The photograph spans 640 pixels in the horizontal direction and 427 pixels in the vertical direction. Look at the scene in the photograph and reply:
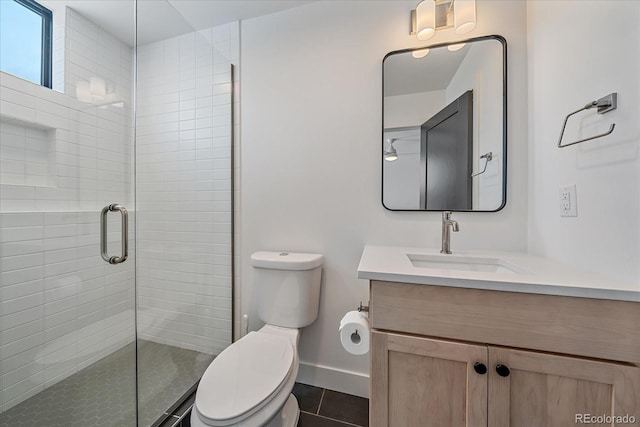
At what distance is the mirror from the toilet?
2.08 ft

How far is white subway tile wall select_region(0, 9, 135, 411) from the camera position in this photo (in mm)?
1062

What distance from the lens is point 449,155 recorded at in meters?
1.26

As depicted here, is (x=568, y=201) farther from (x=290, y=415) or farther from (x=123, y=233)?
(x=123, y=233)

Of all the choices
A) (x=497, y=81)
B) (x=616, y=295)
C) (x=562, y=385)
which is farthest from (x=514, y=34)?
(x=562, y=385)

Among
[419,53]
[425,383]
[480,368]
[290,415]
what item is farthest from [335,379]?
[419,53]

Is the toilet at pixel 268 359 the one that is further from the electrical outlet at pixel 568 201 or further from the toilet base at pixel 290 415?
the electrical outlet at pixel 568 201

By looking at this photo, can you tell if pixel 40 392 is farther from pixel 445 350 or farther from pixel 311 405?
pixel 445 350

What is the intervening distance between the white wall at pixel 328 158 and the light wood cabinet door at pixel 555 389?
62 cm

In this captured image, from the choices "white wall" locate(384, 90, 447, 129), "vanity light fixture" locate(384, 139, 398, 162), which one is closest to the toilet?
"vanity light fixture" locate(384, 139, 398, 162)

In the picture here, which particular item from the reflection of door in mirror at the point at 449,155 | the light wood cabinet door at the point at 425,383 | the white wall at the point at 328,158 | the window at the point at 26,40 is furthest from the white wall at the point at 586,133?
the window at the point at 26,40

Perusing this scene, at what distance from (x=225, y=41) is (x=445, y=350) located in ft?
6.76

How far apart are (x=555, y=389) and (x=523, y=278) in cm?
30

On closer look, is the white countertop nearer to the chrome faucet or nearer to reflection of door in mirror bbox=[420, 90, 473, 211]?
the chrome faucet

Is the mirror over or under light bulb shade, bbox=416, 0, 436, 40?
under
